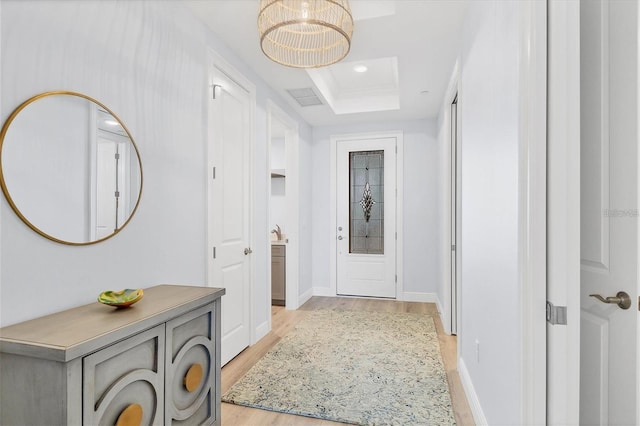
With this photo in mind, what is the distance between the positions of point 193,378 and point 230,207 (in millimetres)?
1488

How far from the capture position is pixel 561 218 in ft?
3.73

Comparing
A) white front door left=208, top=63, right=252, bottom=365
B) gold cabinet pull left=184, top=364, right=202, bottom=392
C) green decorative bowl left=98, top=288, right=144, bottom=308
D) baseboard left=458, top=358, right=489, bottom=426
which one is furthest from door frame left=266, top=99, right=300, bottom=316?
green decorative bowl left=98, top=288, right=144, bottom=308

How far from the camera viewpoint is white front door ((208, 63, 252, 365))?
2.62 m

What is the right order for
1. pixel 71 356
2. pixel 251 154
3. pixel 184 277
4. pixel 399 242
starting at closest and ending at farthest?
pixel 71 356, pixel 184 277, pixel 251 154, pixel 399 242

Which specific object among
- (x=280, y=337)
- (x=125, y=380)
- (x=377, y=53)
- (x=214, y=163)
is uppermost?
(x=377, y=53)

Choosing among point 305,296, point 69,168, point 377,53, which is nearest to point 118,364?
point 69,168

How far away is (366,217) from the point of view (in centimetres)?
495

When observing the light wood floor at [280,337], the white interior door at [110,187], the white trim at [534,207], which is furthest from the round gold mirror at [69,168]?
the white trim at [534,207]

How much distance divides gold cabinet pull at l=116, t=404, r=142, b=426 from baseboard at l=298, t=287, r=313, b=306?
3.17 meters

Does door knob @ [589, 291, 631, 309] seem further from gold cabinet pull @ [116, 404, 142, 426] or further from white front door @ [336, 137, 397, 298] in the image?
white front door @ [336, 137, 397, 298]

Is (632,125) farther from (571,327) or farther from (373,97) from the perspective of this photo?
(373,97)

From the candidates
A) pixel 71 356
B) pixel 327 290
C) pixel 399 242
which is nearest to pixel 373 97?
pixel 399 242

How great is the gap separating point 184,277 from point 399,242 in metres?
3.22

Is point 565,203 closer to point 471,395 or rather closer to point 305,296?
point 471,395
